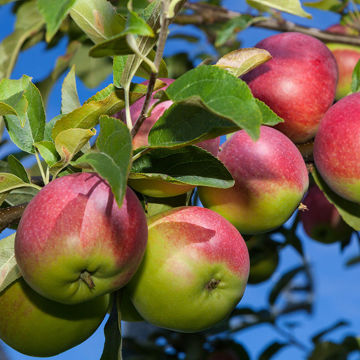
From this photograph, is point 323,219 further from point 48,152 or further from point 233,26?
point 48,152

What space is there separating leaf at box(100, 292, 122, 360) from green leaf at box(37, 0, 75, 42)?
1.87 feet

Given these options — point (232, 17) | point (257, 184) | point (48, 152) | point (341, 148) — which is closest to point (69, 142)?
point (48, 152)

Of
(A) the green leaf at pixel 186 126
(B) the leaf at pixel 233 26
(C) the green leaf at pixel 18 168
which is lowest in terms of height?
(B) the leaf at pixel 233 26

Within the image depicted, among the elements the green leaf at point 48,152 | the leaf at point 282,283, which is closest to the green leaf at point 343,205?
the green leaf at point 48,152

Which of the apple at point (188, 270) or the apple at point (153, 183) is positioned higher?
the apple at point (153, 183)

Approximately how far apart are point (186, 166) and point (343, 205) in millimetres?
506

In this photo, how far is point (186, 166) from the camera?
34.7 inches

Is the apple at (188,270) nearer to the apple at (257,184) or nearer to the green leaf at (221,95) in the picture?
the apple at (257,184)

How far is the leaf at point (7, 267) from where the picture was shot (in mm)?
891

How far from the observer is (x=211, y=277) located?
92cm

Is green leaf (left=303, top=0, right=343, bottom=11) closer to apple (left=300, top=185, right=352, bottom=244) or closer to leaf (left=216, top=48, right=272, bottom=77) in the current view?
apple (left=300, top=185, right=352, bottom=244)

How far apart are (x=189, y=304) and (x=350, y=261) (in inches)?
86.8

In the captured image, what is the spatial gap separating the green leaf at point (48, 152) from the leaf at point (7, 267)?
0.17m

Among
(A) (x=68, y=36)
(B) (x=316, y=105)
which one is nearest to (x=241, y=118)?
(B) (x=316, y=105)
